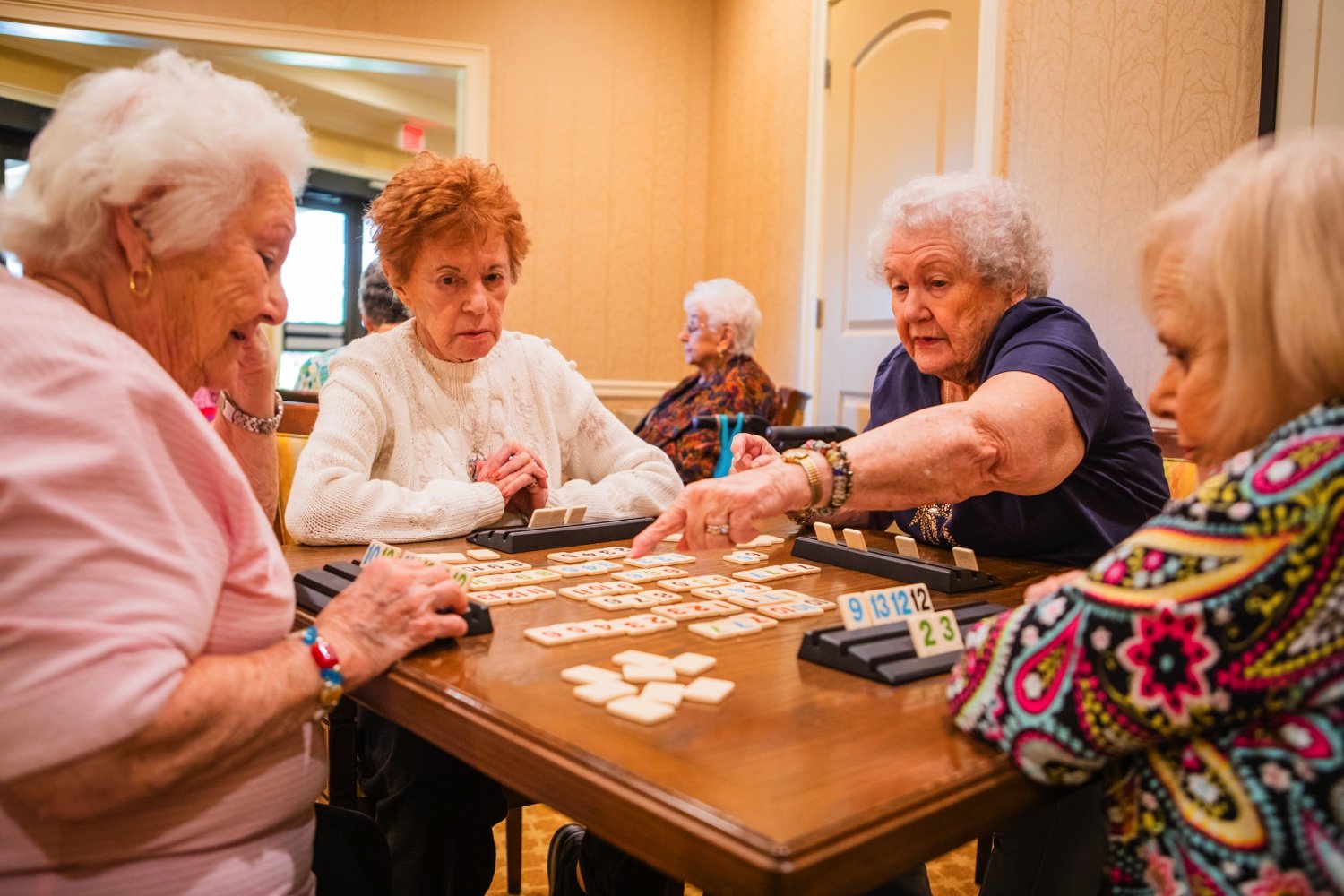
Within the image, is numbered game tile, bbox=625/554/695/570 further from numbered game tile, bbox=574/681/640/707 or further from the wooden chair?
the wooden chair

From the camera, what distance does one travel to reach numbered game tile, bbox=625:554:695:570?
1.62 m

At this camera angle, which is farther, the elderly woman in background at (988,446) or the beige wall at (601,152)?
the beige wall at (601,152)

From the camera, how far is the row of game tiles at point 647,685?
36.4 inches

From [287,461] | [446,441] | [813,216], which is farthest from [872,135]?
[287,461]

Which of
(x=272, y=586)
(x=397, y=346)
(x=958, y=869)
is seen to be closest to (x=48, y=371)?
(x=272, y=586)

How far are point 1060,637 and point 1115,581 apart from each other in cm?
7

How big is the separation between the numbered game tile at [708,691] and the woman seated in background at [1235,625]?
0.23 metres

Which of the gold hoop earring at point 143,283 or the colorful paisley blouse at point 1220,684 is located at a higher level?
the gold hoop earring at point 143,283

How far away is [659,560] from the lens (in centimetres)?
166

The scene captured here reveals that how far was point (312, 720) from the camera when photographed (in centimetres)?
108

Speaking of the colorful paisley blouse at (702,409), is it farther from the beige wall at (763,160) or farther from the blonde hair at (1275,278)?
the blonde hair at (1275,278)

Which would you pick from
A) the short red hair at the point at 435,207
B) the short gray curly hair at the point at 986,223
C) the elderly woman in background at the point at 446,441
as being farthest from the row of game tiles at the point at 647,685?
the short red hair at the point at 435,207

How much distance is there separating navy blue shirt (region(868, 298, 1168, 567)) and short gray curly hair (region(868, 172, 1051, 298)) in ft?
0.30

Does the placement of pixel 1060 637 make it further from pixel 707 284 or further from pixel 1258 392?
pixel 707 284
